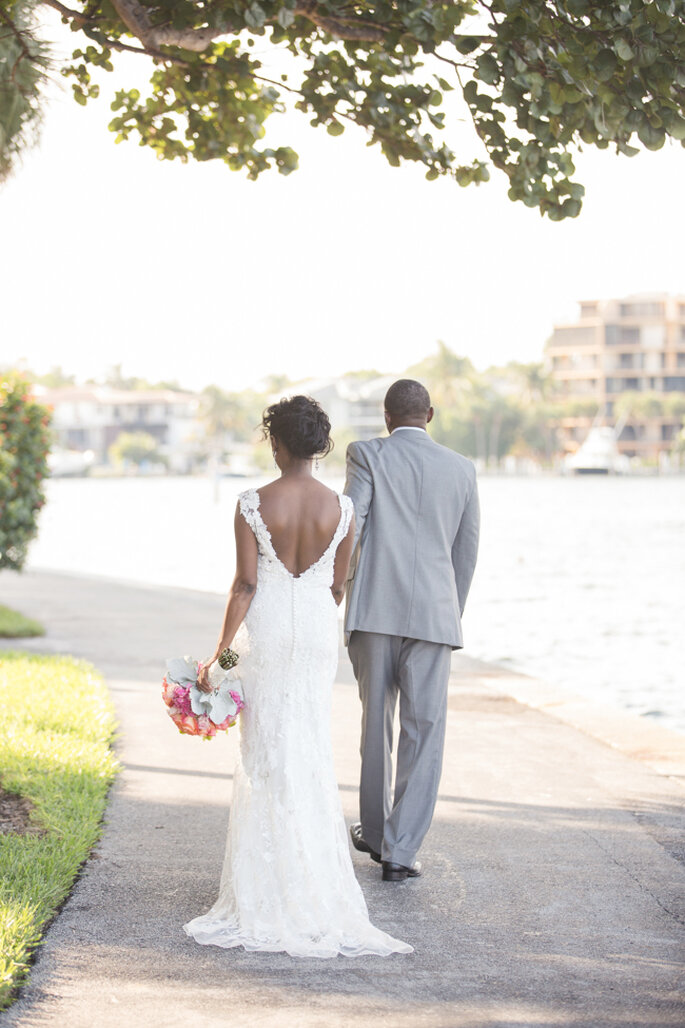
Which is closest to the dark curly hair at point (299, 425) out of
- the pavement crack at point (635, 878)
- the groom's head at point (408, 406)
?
the groom's head at point (408, 406)

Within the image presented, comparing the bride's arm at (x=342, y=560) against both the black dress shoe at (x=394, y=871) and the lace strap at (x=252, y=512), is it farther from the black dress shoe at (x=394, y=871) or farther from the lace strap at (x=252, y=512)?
the black dress shoe at (x=394, y=871)

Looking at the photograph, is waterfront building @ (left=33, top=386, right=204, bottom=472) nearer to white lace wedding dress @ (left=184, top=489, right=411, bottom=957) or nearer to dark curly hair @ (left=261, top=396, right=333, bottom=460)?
dark curly hair @ (left=261, top=396, right=333, bottom=460)

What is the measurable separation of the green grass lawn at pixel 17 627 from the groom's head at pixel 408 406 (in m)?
7.38

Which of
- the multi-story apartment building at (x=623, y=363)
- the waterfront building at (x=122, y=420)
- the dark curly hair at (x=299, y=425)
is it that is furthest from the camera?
the waterfront building at (x=122, y=420)

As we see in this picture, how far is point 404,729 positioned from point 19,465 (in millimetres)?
8170

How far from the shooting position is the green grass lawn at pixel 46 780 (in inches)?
166

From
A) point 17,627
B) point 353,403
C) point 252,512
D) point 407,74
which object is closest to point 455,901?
point 252,512

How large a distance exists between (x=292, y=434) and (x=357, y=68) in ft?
12.0

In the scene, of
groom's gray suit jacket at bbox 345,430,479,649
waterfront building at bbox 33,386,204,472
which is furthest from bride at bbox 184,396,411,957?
waterfront building at bbox 33,386,204,472

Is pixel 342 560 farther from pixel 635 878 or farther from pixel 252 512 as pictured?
pixel 635 878

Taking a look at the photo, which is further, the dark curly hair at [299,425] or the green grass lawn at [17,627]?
the green grass lawn at [17,627]

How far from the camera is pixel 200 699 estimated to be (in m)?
4.26

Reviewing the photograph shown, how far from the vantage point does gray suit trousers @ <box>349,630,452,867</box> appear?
16.4 feet

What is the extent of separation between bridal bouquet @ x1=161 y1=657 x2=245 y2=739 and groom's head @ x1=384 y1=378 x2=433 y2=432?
4.59 ft
